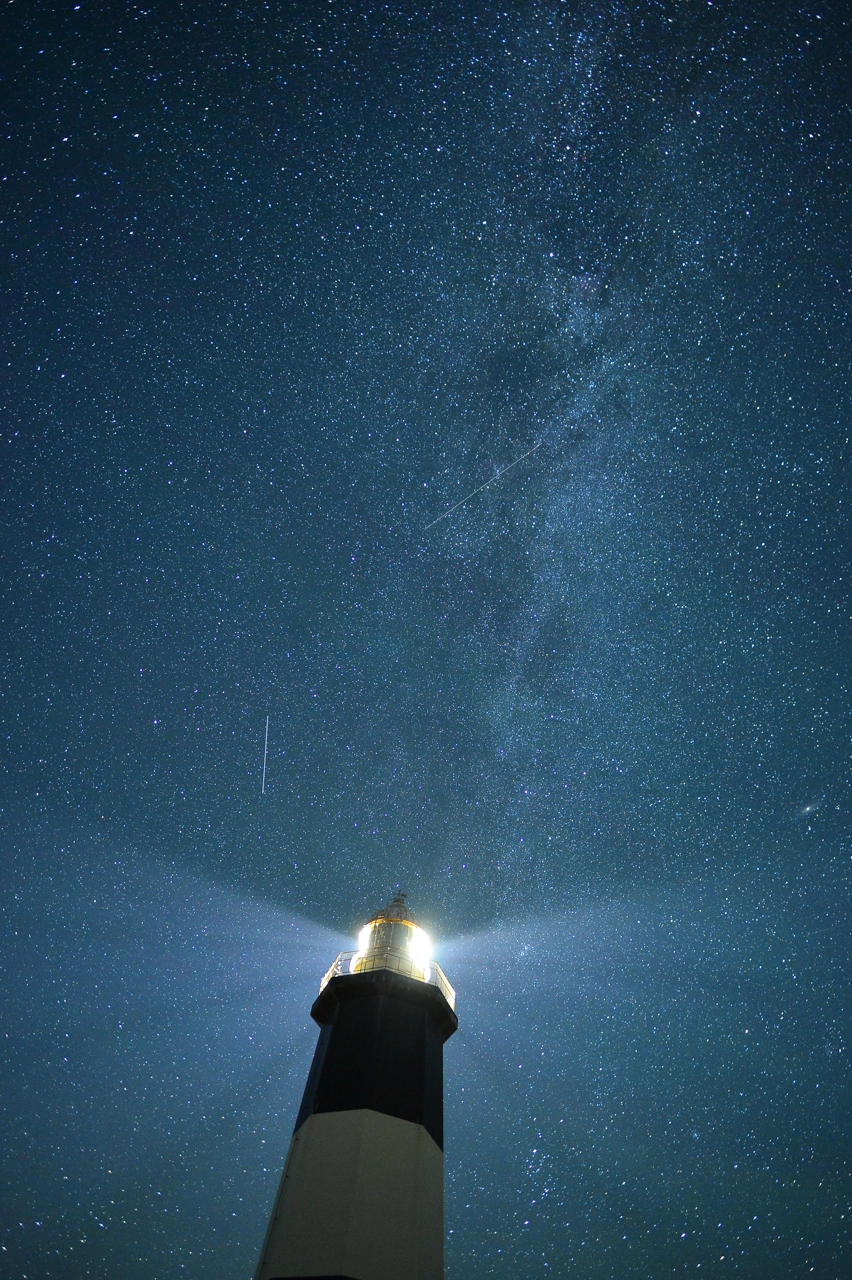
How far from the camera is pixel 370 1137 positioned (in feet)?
28.0

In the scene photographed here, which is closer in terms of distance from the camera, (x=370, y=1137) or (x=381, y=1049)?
(x=370, y=1137)

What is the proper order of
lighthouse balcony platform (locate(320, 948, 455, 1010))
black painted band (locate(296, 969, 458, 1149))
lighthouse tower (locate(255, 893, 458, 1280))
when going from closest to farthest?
1. lighthouse tower (locate(255, 893, 458, 1280))
2. black painted band (locate(296, 969, 458, 1149))
3. lighthouse balcony platform (locate(320, 948, 455, 1010))

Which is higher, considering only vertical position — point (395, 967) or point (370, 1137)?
point (395, 967)

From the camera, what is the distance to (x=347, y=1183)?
26.7 feet

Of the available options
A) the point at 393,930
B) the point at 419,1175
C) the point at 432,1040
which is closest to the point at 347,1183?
the point at 419,1175

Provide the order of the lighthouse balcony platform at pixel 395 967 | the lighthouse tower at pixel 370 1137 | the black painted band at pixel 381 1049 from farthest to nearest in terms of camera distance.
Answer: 1. the lighthouse balcony platform at pixel 395 967
2. the black painted band at pixel 381 1049
3. the lighthouse tower at pixel 370 1137

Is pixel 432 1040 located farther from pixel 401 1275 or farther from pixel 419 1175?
pixel 401 1275

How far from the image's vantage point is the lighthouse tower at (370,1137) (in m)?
7.73

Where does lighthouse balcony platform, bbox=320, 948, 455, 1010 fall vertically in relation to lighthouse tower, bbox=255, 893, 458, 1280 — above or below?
above

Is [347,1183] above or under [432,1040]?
under

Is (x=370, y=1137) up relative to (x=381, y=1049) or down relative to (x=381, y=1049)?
down

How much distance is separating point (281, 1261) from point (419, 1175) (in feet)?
5.70

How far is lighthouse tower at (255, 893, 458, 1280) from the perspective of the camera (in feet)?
25.4

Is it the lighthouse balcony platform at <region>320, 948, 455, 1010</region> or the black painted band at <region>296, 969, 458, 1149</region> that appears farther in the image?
the lighthouse balcony platform at <region>320, 948, 455, 1010</region>
